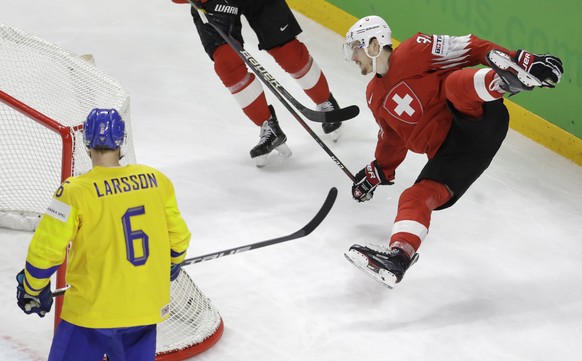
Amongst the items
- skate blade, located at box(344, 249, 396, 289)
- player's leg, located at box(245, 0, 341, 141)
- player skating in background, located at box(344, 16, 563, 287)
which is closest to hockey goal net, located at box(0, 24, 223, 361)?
skate blade, located at box(344, 249, 396, 289)

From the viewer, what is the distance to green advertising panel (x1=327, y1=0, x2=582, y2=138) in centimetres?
495

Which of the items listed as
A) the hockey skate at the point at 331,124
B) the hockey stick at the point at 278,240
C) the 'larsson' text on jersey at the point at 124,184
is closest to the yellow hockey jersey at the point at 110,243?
the 'larsson' text on jersey at the point at 124,184

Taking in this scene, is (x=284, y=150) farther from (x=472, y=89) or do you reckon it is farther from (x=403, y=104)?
(x=472, y=89)

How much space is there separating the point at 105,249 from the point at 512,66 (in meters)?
1.55

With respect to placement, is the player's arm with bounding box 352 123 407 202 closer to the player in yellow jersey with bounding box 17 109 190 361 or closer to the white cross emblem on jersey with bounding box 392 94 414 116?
the white cross emblem on jersey with bounding box 392 94 414 116

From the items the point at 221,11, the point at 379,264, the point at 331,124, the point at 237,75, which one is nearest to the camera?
the point at 379,264

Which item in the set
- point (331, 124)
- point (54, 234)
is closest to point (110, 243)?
point (54, 234)

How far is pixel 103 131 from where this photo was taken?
2713 millimetres

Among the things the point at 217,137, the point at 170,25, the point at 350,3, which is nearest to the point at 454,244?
the point at 217,137

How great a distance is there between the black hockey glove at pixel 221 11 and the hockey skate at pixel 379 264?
1411 millimetres

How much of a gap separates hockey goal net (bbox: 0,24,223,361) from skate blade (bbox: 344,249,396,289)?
476 millimetres

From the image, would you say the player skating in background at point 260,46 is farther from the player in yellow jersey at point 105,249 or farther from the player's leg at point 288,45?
the player in yellow jersey at point 105,249

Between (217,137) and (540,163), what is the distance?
1421 mm

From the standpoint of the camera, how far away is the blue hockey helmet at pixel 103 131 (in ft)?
8.91
